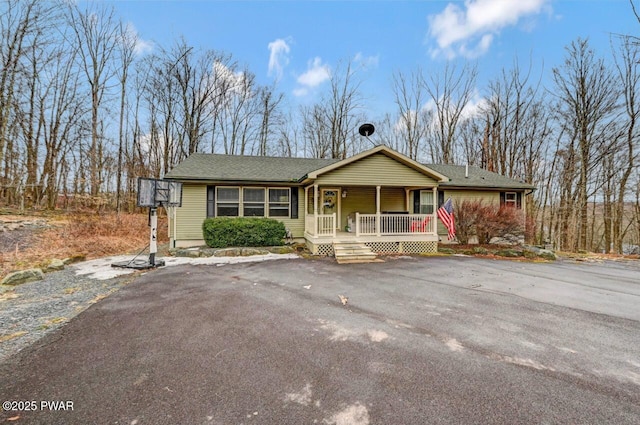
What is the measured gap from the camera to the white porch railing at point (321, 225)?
393 inches

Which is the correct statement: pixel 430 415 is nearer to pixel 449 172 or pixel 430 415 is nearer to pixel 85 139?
pixel 449 172

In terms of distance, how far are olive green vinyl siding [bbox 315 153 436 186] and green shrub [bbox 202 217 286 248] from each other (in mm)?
2729

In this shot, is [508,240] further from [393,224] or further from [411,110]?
[411,110]

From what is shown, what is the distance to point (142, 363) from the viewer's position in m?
2.88

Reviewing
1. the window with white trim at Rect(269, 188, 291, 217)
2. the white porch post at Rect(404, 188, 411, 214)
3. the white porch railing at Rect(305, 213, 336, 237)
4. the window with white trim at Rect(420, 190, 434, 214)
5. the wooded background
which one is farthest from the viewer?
the wooded background

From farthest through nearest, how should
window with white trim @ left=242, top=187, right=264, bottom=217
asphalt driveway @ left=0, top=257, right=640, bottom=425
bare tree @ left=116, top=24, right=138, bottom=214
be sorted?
bare tree @ left=116, top=24, right=138, bottom=214 < window with white trim @ left=242, top=187, right=264, bottom=217 < asphalt driveway @ left=0, top=257, right=640, bottom=425

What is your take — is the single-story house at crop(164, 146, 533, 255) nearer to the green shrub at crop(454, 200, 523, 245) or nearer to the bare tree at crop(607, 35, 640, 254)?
the green shrub at crop(454, 200, 523, 245)

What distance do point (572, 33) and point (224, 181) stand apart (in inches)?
835

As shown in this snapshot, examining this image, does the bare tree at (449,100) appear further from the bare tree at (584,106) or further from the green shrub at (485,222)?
the green shrub at (485,222)

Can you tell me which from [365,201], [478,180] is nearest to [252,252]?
[365,201]

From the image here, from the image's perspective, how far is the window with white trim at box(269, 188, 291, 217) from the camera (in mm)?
11625

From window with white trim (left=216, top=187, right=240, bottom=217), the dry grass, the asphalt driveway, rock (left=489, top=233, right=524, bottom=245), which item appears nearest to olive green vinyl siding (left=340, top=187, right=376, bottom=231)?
window with white trim (left=216, top=187, right=240, bottom=217)

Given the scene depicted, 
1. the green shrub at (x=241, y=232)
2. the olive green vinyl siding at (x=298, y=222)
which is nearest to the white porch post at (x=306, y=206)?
the olive green vinyl siding at (x=298, y=222)

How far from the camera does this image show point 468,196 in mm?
13234
